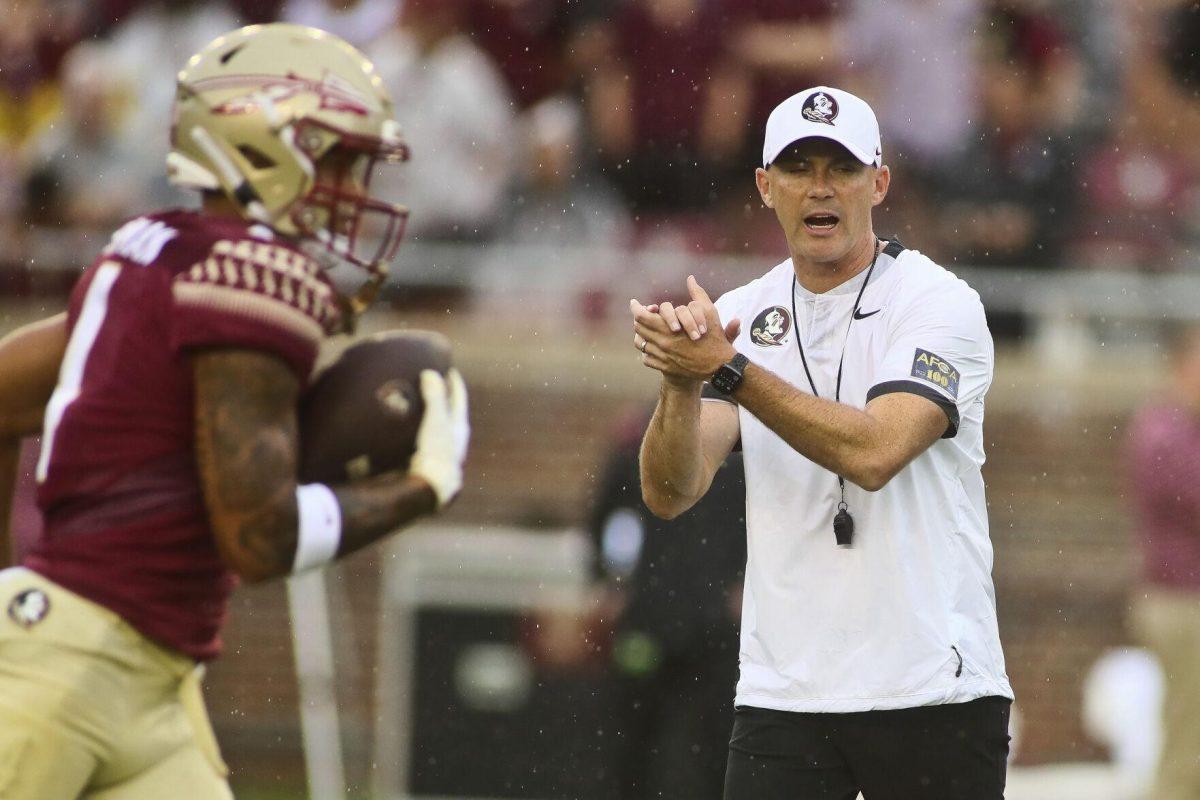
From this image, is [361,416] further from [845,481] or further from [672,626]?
[672,626]

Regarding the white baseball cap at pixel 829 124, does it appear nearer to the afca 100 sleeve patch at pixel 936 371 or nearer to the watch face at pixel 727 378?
the afca 100 sleeve patch at pixel 936 371

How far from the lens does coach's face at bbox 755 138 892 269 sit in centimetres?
455

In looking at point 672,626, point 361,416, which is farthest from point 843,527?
point 672,626

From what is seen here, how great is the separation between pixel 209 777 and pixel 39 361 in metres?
0.92

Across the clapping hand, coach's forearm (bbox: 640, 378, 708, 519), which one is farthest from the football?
coach's forearm (bbox: 640, 378, 708, 519)

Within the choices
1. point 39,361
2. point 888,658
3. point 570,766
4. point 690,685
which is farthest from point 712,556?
point 39,361

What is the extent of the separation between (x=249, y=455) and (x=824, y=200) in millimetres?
1786

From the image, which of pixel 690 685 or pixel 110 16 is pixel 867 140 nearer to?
pixel 690 685

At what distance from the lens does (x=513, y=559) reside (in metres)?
9.64

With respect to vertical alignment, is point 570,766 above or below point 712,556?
below

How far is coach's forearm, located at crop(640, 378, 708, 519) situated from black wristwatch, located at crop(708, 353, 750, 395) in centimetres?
13

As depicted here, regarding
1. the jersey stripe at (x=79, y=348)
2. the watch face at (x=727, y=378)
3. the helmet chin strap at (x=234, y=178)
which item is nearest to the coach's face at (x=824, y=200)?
the watch face at (x=727, y=378)

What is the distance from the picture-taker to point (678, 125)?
10.5 meters

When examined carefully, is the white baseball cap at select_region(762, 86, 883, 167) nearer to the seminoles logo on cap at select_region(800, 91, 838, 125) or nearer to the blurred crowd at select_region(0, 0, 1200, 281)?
the seminoles logo on cap at select_region(800, 91, 838, 125)
